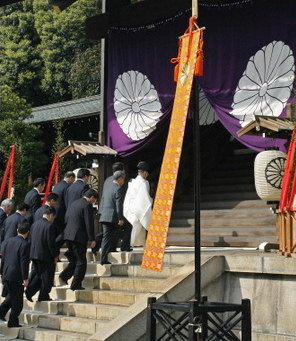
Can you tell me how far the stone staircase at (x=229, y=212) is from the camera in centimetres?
1338

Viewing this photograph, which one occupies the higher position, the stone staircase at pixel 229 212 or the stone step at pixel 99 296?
the stone staircase at pixel 229 212

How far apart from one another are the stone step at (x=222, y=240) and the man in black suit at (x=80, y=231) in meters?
2.95

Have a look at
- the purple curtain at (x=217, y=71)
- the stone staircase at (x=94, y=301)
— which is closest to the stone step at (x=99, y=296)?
the stone staircase at (x=94, y=301)

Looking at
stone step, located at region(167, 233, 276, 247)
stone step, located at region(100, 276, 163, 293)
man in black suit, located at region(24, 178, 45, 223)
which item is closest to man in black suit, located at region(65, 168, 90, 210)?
man in black suit, located at region(24, 178, 45, 223)

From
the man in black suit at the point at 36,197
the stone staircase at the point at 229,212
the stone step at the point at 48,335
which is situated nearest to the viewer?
the stone step at the point at 48,335

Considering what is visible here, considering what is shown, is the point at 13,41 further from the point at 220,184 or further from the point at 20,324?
the point at 20,324

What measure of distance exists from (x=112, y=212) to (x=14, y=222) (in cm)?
165

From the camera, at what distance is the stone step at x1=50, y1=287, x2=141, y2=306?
10.5 meters

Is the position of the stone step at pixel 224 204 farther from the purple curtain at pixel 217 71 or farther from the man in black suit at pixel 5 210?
the man in black suit at pixel 5 210

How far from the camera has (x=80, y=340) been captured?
9.81 meters

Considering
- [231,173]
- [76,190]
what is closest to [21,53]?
[231,173]

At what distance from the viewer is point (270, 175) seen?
11.2m

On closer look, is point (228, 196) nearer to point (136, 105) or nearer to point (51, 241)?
point (136, 105)

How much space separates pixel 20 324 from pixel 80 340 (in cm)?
185
